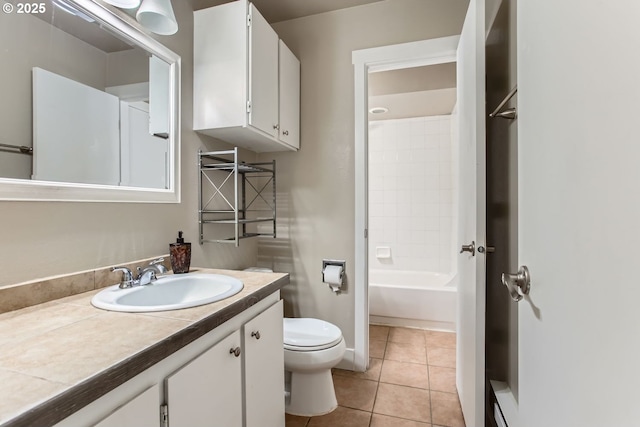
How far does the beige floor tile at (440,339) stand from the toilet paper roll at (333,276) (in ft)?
3.53

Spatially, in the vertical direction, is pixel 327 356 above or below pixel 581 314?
below

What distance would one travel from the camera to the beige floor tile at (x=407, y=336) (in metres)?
2.55

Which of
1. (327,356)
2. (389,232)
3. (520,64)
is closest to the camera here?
(520,64)

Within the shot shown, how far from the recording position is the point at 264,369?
1.15m

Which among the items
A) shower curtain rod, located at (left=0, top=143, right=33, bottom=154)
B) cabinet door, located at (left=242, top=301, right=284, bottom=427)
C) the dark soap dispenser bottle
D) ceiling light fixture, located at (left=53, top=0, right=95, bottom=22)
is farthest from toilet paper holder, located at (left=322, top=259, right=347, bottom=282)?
ceiling light fixture, located at (left=53, top=0, right=95, bottom=22)

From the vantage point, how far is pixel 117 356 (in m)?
0.60

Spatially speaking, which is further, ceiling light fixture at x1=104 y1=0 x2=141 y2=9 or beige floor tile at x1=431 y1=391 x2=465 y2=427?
beige floor tile at x1=431 y1=391 x2=465 y2=427

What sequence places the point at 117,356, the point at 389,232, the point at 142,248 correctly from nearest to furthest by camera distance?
1. the point at 117,356
2. the point at 142,248
3. the point at 389,232

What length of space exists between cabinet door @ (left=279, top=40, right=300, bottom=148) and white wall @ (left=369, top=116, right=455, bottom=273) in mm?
1922

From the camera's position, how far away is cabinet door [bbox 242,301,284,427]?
3.45 feet

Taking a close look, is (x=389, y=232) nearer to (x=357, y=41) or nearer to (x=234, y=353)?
(x=357, y=41)

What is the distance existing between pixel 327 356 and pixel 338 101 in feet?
5.36

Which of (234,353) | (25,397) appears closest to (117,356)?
(25,397)

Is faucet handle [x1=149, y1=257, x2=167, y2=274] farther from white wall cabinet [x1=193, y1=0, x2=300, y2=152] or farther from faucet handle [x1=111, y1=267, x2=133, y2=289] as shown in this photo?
white wall cabinet [x1=193, y1=0, x2=300, y2=152]
